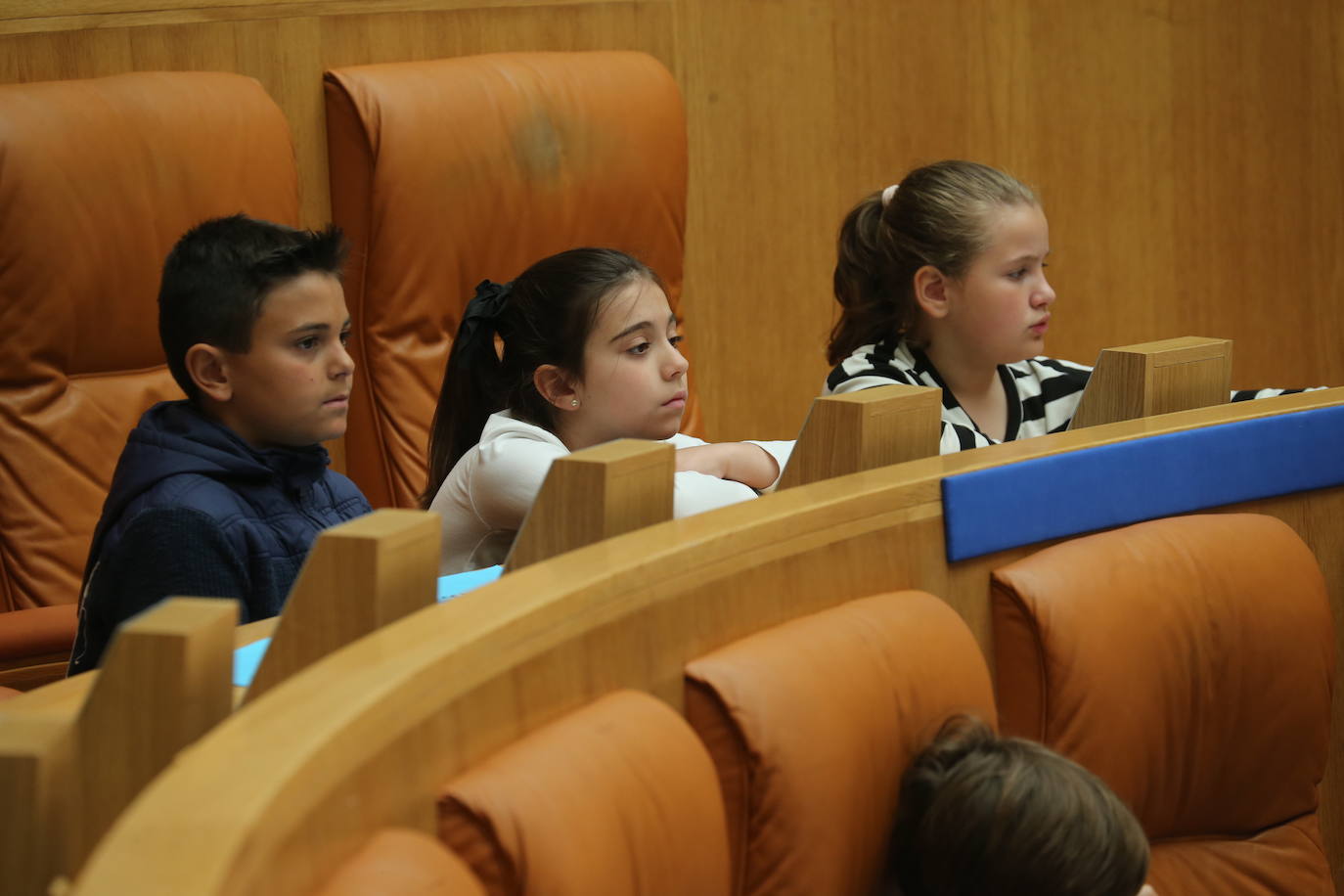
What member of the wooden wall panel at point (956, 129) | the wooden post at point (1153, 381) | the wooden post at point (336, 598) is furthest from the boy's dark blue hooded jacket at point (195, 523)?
the wooden wall panel at point (956, 129)

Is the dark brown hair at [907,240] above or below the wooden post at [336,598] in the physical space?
above

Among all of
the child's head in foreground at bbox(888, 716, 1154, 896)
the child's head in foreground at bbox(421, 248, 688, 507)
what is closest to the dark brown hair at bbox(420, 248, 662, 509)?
the child's head in foreground at bbox(421, 248, 688, 507)

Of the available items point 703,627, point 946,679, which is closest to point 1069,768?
point 946,679

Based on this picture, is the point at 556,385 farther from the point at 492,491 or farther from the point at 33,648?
the point at 33,648

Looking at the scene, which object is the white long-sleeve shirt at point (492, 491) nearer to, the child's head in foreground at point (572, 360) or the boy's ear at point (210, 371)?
the child's head in foreground at point (572, 360)

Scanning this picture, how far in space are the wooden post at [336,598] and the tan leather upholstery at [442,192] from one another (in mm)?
1434

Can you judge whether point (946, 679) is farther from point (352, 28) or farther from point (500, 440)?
point (352, 28)

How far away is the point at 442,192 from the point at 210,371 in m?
0.84

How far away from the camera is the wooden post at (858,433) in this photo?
38.5 inches

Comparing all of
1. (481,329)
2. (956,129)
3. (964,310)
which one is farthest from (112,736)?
(956,129)

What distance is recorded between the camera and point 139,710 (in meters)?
0.58

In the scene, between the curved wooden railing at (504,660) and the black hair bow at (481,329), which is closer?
the curved wooden railing at (504,660)

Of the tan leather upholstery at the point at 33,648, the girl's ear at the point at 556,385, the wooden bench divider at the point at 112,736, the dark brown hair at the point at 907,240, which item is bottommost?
the tan leather upholstery at the point at 33,648

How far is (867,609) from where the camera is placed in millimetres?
879
